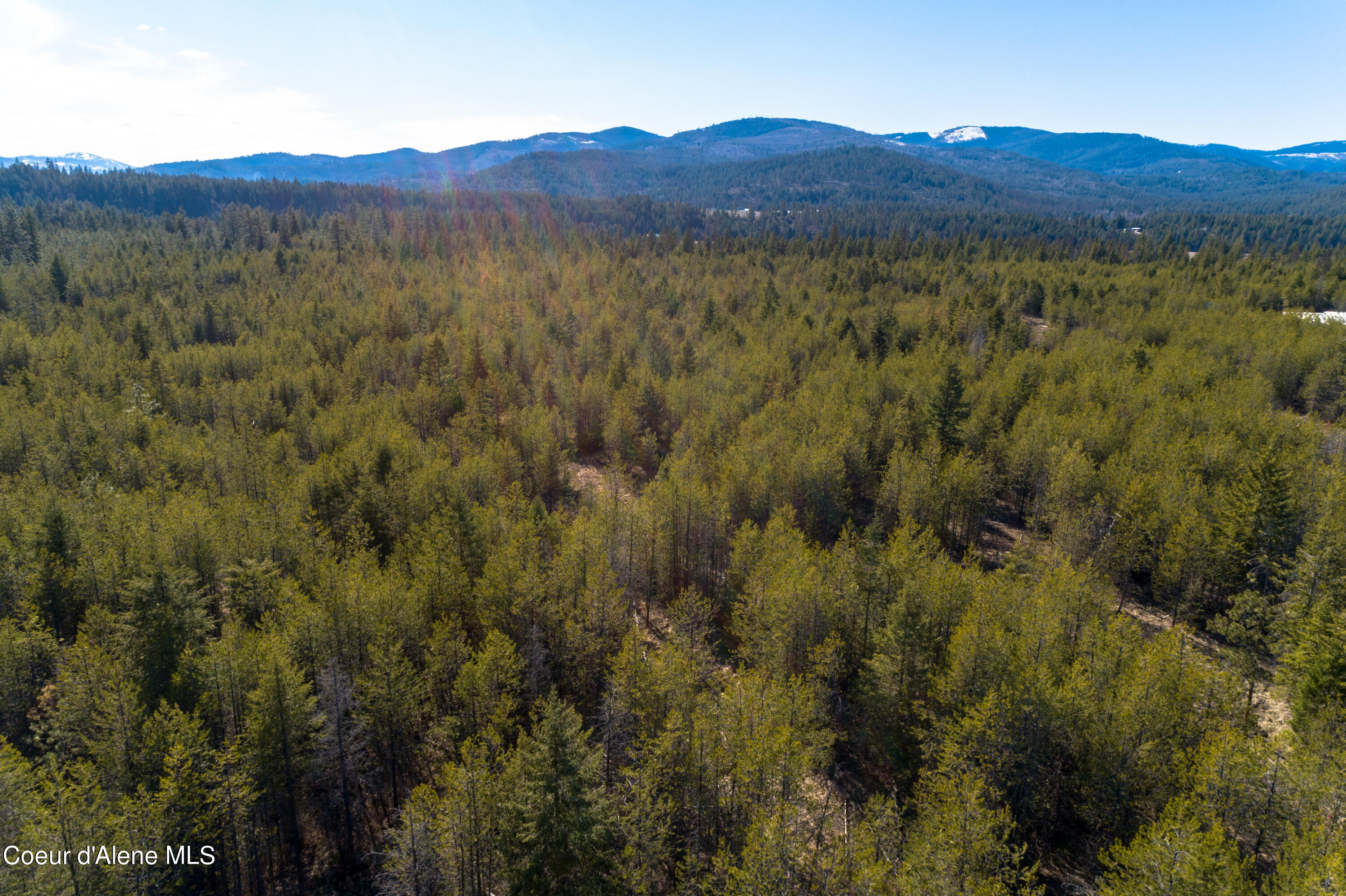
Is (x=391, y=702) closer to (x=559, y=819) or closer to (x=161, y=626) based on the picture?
(x=559, y=819)

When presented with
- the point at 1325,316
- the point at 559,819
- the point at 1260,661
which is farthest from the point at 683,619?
the point at 1325,316

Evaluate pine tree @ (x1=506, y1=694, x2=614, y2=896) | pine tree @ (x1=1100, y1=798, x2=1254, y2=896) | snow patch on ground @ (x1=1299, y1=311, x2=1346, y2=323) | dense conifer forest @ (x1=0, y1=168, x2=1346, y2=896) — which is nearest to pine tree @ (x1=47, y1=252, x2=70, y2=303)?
dense conifer forest @ (x1=0, y1=168, x2=1346, y2=896)

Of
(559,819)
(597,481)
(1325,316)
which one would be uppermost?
(1325,316)

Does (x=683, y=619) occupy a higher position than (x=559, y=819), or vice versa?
(x=683, y=619)

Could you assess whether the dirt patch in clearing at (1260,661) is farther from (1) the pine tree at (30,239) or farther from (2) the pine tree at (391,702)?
(1) the pine tree at (30,239)

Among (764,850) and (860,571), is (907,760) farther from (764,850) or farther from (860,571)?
(764,850)

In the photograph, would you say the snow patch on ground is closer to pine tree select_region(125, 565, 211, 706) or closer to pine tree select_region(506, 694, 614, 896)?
pine tree select_region(506, 694, 614, 896)

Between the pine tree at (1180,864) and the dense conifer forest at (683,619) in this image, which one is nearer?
the pine tree at (1180,864)

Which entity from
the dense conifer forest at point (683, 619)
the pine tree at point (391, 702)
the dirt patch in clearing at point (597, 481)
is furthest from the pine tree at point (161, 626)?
the dirt patch in clearing at point (597, 481)

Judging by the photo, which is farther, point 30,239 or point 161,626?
point 30,239
